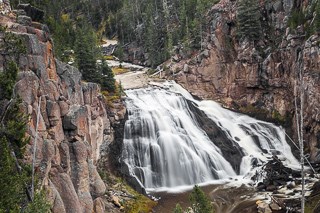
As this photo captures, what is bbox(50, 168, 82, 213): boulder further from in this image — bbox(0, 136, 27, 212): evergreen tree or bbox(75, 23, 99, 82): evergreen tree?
bbox(75, 23, 99, 82): evergreen tree

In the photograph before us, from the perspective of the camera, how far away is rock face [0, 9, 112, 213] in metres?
21.0

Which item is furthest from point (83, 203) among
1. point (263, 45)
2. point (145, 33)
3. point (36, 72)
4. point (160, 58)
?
point (145, 33)

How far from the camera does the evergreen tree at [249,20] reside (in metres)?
54.6

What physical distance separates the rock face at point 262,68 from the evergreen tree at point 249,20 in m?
1.10

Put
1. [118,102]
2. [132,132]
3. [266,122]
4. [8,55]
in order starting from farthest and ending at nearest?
[266,122], [118,102], [132,132], [8,55]

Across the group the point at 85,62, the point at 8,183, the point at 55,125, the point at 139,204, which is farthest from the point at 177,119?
the point at 8,183

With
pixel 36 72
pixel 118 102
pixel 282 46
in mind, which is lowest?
pixel 118 102

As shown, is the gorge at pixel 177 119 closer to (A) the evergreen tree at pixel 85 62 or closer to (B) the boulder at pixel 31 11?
(A) the evergreen tree at pixel 85 62

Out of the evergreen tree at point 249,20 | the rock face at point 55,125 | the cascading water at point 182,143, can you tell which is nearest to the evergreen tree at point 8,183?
the rock face at point 55,125

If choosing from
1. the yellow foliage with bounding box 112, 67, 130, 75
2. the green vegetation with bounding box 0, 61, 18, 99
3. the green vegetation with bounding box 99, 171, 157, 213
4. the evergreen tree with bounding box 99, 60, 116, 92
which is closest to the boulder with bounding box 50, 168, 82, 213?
the green vegetation with bounding box 0, 61, 18, 99

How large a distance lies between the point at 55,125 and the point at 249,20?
40075 millimetres

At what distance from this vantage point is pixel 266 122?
49844 millimetres

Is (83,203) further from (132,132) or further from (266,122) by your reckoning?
(266,122)

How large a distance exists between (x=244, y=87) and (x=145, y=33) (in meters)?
37.8
